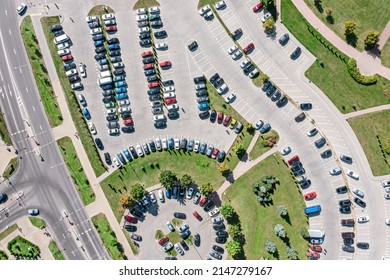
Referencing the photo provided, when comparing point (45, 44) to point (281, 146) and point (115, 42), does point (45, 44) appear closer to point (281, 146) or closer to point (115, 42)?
point (115, 42)

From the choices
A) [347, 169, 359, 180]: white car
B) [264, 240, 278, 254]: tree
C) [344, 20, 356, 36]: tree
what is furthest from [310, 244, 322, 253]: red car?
[344, 20, 356, 36]: tree

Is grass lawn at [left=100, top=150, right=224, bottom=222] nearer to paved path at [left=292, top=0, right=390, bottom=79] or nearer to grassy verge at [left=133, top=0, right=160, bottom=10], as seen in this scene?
grassy verge at [left=133, top=0, right=160, bottom=10]

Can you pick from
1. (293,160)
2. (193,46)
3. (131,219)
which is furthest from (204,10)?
(131,219)

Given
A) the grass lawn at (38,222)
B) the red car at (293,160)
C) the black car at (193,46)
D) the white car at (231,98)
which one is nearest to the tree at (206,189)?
the red car at (293,160)

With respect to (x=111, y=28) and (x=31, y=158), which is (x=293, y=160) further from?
(x=31, y=158)

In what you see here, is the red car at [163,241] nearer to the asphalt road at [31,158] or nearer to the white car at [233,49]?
the asphalt road at [31,158]
